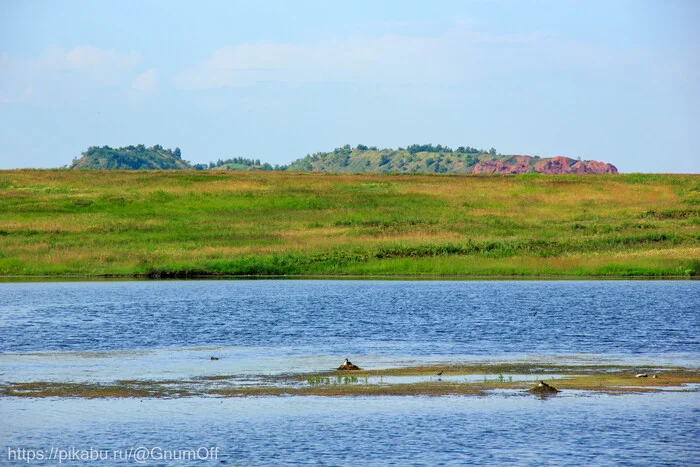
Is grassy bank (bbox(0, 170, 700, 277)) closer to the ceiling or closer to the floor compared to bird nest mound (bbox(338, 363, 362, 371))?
closer to the ceiling

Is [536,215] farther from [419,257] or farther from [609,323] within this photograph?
[609,323]

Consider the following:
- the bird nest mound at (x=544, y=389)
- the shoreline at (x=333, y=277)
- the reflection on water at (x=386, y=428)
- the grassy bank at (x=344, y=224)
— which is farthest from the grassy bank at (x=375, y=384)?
the grassy bank at (x=344, y=224)

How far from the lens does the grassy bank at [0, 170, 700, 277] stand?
259ft

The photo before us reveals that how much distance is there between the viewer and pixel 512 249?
82.4 metres

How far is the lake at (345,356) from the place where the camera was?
69.9ft

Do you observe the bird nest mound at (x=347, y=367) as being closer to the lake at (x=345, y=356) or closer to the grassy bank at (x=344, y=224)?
the lake at (x=345, y=356)

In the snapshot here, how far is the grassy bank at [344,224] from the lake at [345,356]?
32.6 feet

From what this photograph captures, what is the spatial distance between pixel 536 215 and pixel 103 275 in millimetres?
45091

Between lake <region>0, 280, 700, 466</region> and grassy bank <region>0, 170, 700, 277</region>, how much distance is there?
9931mm

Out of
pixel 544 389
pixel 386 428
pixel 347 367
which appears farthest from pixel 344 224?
pixel 386 428

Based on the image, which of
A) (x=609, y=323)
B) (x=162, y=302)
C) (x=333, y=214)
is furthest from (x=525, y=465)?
(x=333, y=214)

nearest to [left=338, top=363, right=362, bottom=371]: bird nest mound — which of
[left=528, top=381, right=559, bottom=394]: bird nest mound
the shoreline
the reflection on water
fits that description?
Answer: the reflection on water

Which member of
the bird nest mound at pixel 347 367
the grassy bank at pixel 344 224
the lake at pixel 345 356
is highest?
the grassy bank at pixel 344 224

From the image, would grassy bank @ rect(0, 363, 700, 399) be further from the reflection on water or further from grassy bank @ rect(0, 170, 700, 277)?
grassy bank @ rect(0, 170, 700, 277)
